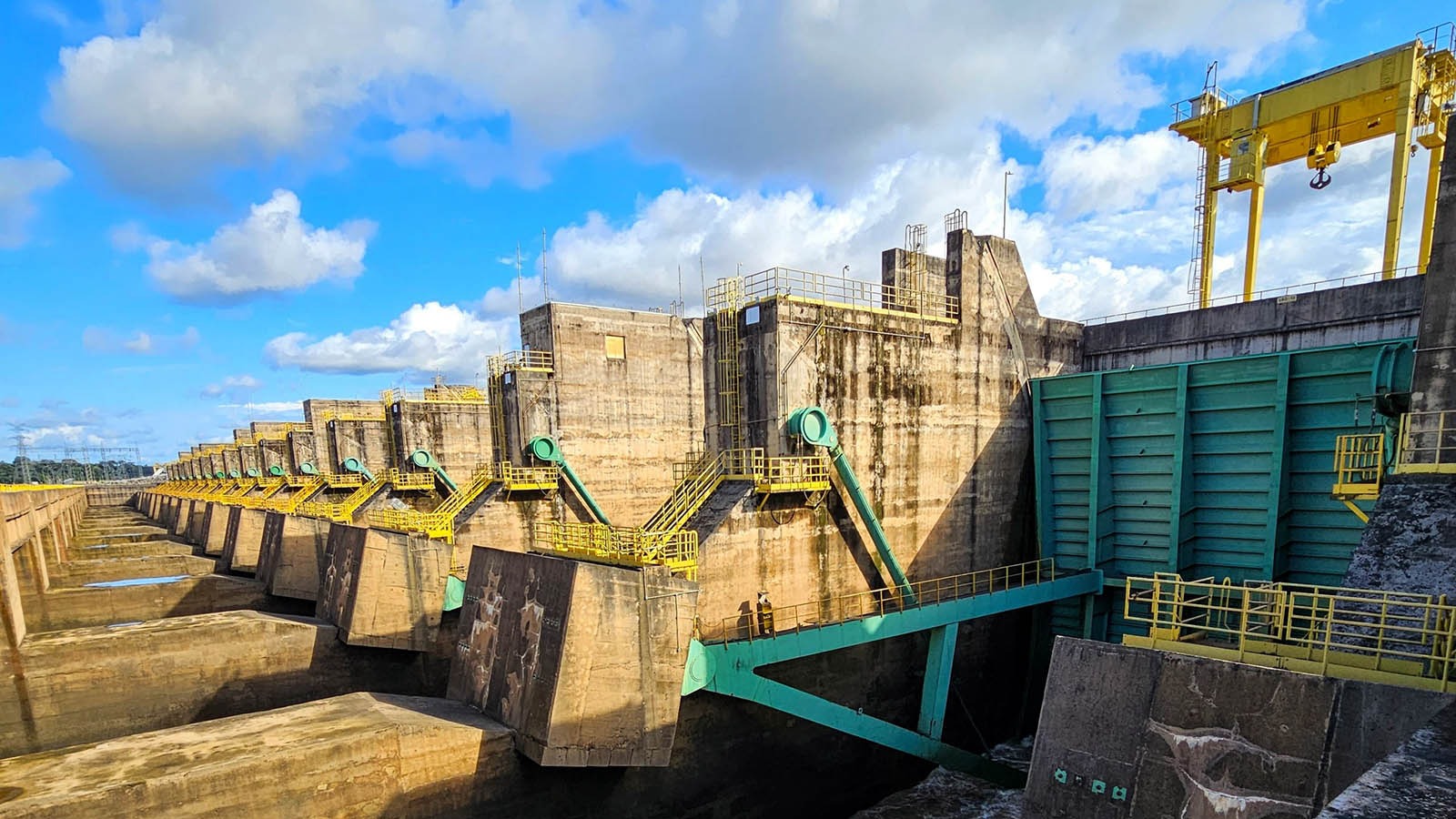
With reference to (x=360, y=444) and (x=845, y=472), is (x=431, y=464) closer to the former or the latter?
(x=360, y=444)

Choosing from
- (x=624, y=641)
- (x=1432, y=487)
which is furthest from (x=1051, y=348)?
(x=624, y=641)

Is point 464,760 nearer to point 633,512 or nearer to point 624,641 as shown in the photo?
point 624,641

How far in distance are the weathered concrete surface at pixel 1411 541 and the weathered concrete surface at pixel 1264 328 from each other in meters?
7.33

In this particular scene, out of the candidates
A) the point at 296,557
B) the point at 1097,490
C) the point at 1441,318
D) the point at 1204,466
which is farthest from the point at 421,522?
the point at 1441,318

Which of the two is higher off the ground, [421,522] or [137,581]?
[421,522]

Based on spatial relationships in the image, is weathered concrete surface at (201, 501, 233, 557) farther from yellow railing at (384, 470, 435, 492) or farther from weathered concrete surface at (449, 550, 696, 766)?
weathered concrete surface at (449, 550, 696, 766)

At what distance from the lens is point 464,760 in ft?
33.3

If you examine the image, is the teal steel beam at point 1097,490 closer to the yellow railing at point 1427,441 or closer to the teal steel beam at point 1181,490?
the teal steel beam at point 1181,490

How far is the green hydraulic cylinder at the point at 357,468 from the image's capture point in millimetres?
28375

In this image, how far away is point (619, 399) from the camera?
22.2 m

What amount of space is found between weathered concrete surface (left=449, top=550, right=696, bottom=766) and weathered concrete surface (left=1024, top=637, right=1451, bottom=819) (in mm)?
5496

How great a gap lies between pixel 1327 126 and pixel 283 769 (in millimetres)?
29632

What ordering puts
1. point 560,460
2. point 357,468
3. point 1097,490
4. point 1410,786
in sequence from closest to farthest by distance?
point 1410,786
point 1097,490
point 560,460
point 357,468

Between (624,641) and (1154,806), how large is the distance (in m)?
7.02
